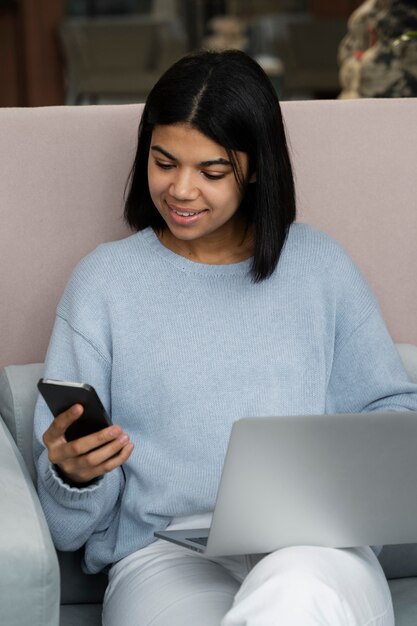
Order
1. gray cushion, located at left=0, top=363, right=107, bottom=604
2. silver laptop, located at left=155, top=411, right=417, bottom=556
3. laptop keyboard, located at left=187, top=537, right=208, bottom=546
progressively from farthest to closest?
1. gray cushion, located at left=0, top=363, right=107, bottom=604
2. laptop keyboard, located at left=187, top=537, right=208, bottom=546
3. silver laptop, located at left=155, top=411, right=417, bottom=556

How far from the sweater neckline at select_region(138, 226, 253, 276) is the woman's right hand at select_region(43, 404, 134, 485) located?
37 cm

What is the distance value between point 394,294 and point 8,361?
65 cm

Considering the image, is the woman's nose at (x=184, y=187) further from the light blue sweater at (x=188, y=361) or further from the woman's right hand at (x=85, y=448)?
the woman's right hand at (x=85, y=448)

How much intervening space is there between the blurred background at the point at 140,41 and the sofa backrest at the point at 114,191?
175 inches

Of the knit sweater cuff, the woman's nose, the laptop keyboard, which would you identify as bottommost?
the laptop keyboard

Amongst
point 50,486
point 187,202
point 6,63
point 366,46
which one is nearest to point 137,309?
point 187,202

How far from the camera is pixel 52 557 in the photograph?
1.30 meters

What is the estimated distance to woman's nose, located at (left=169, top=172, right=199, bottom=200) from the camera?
5.11ft

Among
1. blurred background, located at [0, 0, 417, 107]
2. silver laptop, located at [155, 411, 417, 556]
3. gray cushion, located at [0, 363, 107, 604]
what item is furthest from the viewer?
blurred background, located at [0, 0, 417, 107]

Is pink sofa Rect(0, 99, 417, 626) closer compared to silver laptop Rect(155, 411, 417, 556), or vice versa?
silver laptop Rect(155, 411, 417, 556)

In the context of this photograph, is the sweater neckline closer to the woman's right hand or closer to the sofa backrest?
the sofa backrest

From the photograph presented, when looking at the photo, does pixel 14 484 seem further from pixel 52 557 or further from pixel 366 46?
pixel 366 46

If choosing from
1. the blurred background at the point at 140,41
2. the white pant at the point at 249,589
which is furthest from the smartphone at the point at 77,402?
the blurred background at the point at 140,41

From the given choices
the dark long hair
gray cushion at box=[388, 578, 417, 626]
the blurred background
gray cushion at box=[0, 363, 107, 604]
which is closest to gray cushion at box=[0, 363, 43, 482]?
gray cushion at box=[0, 363, 107, 604]
